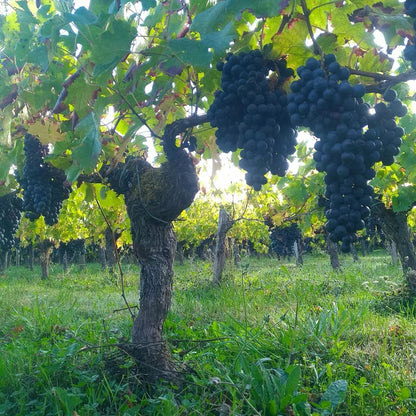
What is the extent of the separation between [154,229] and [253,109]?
1.61 metres

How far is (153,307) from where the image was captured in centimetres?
299

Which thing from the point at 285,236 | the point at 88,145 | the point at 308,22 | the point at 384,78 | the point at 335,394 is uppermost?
the point at 308,22

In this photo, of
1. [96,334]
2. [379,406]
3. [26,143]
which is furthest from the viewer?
[96,334]

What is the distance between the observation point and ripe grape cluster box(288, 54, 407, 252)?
139cm

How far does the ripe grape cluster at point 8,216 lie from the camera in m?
4.87

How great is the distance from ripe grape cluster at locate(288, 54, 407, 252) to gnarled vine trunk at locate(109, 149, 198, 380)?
1.40m

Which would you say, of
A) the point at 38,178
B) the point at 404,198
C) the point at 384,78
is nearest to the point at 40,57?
the point at 384,78

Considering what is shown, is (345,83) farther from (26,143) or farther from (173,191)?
(26,143)

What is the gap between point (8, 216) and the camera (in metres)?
5.13

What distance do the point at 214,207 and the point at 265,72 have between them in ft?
56.8

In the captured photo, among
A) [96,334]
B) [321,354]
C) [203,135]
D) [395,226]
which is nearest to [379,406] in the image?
[321,354]

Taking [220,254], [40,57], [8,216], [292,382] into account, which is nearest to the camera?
[40,57]

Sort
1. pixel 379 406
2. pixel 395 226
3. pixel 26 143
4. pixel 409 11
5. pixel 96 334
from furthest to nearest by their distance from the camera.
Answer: pixel 395 226
pixel 96 334
pixel 26 143
pixel 379 406
pixel 409 11

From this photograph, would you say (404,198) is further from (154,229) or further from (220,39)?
(220,39)
